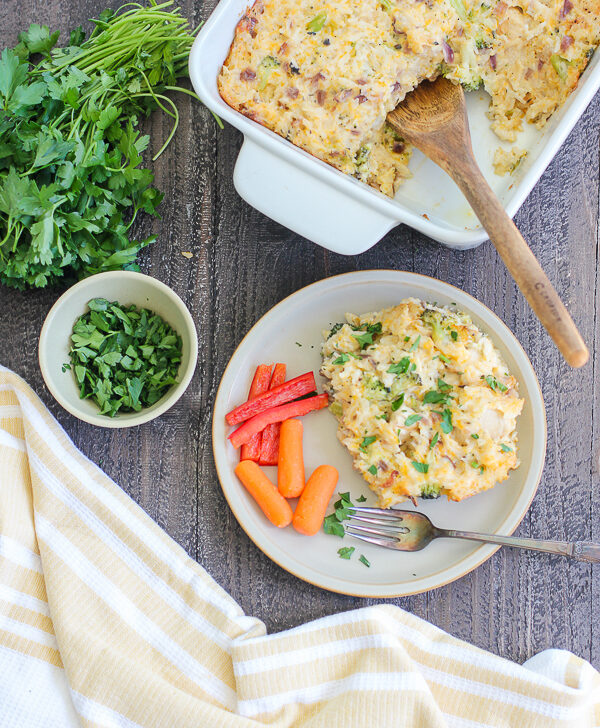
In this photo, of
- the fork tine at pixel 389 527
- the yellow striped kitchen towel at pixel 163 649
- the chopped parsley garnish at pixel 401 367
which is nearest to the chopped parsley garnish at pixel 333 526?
the fork tine at pixel 389 527

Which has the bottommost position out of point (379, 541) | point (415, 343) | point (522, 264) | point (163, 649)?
point (163, 649)

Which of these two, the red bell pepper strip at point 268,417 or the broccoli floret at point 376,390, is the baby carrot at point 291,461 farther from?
the broccoli floret at point 376,390

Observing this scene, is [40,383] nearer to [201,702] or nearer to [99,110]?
[99,110]

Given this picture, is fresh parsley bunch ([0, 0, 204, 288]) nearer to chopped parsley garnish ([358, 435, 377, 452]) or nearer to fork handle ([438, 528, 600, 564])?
chopped parsley garnish ([358, 435, 377, 452])

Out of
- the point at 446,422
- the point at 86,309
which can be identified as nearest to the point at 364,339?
the point at 446,422

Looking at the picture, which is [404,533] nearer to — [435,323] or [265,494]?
[265,494]

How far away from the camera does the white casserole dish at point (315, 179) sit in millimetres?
1699

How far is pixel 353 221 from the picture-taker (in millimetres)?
1755

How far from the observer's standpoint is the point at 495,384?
6.53 ft

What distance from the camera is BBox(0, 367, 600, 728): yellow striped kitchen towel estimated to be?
1.99m

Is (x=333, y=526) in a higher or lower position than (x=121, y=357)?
lower

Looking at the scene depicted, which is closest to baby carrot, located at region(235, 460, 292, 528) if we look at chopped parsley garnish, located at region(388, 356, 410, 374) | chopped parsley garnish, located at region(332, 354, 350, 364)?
chopped parsley garnish, located at region(332, 354, 350, 364)

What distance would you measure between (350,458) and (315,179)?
33.9 inches

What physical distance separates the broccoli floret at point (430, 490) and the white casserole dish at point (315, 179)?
0.68m
